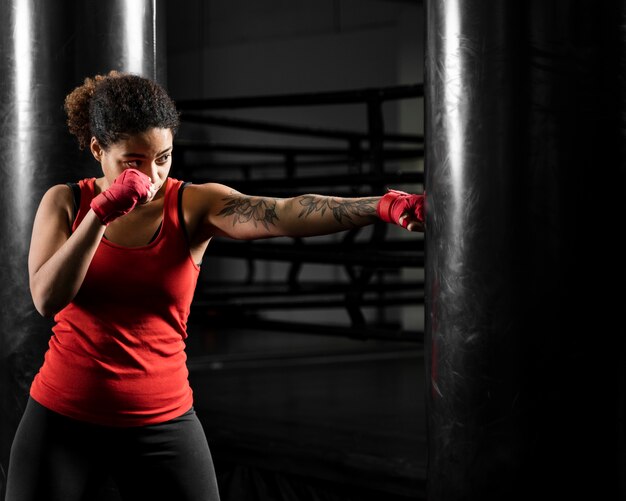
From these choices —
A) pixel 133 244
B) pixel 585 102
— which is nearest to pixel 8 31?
pixel 133 244

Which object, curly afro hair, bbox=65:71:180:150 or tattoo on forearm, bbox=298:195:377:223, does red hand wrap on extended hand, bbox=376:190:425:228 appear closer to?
tattoo on forearm, bbox=298:195:377:223

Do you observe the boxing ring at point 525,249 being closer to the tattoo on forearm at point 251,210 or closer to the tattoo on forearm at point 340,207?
the tattoo on forearm at point 340,207

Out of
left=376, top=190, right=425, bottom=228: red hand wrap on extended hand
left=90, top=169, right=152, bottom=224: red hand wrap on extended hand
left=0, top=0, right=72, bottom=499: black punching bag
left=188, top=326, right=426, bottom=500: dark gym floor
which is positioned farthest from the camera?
left=188, top=326, right=426, bottom=500: dark gym floor

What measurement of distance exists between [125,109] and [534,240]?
0.68m

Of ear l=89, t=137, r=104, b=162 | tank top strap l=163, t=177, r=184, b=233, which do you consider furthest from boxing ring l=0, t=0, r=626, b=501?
ear l=89, t=137, r=104, b=162

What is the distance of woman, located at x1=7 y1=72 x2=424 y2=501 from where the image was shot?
1497mm

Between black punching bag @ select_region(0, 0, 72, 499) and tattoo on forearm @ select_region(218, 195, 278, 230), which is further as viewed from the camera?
black punching bag @ select_region(0, 0, 72, 499)

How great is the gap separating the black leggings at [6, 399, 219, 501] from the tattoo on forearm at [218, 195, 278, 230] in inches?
14.1

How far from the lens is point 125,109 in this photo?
149 cm

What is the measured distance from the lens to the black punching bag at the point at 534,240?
1.46 metres

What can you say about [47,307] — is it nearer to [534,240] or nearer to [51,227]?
[51,227]

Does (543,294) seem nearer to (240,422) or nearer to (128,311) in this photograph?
(128,311)

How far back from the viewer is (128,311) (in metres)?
1.52

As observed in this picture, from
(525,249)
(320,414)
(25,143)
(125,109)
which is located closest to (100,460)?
(125,109)
